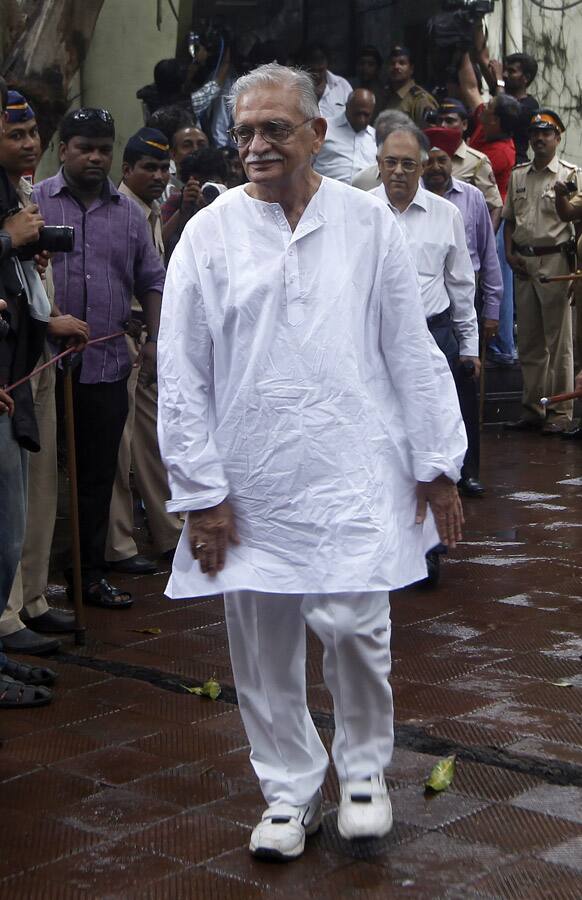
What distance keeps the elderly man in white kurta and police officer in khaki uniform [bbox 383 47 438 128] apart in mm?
10188

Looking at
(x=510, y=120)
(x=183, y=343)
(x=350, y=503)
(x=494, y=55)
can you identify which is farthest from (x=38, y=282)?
(x=494, y=55)

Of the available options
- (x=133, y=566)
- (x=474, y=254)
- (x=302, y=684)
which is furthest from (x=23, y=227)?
(x=474, y=254)

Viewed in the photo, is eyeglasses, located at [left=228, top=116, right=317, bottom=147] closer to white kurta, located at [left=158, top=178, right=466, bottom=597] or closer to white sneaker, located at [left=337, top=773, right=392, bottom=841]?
white kurta, located at [left=158, top=178, right=466, bottom=597]

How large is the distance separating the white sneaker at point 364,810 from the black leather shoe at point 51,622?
2532 mm

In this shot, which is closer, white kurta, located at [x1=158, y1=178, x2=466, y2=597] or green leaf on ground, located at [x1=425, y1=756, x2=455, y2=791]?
white kurta, located at [x1=158, y1=178, x2=466, y2=597]

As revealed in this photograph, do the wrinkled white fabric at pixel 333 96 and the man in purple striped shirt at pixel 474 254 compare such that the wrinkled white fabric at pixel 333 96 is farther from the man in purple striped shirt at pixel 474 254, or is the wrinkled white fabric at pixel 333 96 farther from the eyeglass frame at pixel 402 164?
the eyeglass frame at pixel 402 164

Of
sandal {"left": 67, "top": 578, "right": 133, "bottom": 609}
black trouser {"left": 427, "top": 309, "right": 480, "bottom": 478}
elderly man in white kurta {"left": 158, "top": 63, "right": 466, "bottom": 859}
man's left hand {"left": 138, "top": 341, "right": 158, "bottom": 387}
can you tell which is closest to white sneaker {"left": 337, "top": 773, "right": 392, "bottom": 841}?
elderly man in white kurta {"left": 158, "top": 63, "right": 466, "bottom": 859}

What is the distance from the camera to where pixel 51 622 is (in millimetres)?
6379

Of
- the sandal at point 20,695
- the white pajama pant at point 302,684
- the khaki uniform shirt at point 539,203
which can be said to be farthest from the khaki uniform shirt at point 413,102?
the white pajama pant at point 302,684

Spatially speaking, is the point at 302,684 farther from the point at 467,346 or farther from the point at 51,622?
the point at 467,346

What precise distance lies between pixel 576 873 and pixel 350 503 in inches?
44.3

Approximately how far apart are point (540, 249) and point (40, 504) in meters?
6.96

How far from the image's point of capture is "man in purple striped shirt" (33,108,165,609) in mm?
6711

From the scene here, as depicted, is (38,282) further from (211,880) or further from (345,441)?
(211,880)
